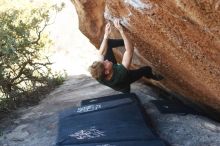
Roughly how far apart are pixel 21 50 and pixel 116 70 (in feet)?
15.0

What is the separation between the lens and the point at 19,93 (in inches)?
447

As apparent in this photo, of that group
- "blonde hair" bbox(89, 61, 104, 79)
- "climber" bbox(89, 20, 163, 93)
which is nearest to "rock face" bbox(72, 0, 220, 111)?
"climber" bbox(89, 20, 163, 93)

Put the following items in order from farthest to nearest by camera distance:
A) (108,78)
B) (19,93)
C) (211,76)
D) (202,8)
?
(19,93) < (108,78) < (211,76) < (202,8)

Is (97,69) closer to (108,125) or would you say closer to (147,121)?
(108,125)

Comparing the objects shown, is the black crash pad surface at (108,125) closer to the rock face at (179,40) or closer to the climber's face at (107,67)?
the climber's face at (107,67)

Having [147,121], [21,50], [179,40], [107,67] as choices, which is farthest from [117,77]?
[21,50]

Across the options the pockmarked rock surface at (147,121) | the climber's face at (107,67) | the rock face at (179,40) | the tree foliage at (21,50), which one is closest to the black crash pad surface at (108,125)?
the pockmarked rock surface at (147,121)

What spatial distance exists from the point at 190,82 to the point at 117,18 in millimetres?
1922

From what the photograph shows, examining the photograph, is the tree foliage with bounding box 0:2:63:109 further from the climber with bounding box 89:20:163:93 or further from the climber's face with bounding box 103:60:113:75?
the climber's face with bounding box 103:60:113:75

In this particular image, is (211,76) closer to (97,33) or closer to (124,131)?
(124,131)

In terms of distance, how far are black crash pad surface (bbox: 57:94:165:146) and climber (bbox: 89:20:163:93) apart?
0.39 meters

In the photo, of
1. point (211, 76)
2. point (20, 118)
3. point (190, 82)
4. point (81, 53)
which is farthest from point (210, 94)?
point (81, 53)

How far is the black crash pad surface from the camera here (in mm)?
5738

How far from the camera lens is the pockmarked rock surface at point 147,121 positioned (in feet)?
21.7
